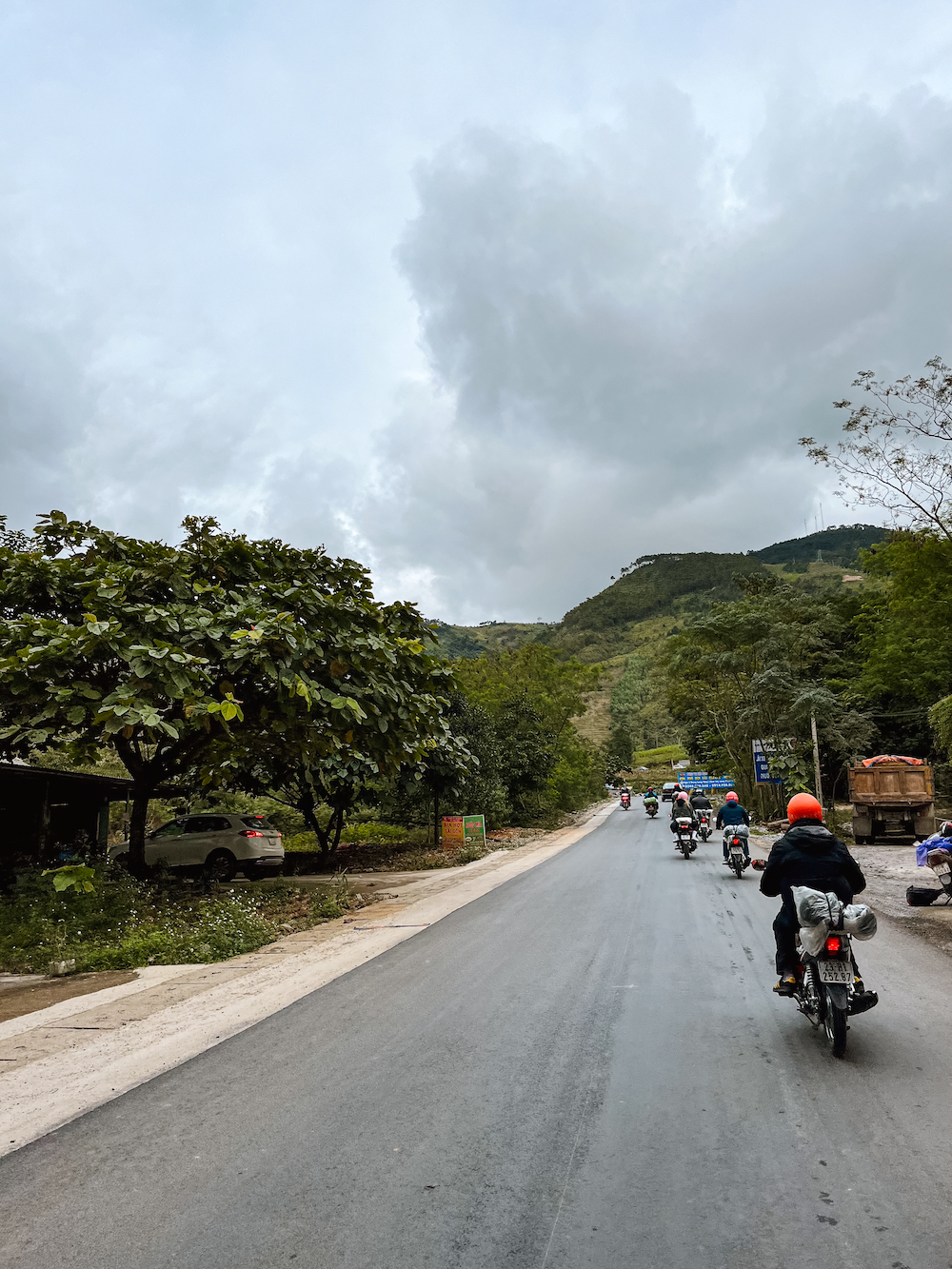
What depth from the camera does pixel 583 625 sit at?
521ft

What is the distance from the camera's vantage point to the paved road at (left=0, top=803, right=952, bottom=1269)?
10.5 feet

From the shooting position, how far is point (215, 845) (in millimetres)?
19125

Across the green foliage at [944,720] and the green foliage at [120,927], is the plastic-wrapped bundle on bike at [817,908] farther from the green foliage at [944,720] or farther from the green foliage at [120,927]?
the green foliage at [944,720]

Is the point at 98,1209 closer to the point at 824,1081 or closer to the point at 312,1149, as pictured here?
the point at 312,1149

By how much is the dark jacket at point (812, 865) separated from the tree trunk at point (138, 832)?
1148cm

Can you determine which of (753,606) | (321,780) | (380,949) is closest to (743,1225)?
(380,949)

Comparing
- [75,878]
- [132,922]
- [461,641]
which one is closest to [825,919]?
[132,922]

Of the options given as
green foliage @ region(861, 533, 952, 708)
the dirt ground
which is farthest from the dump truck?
the dirt ground

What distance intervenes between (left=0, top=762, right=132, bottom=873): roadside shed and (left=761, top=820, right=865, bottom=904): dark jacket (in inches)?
504

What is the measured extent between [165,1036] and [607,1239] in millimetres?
4310

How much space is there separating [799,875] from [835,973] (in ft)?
2.39

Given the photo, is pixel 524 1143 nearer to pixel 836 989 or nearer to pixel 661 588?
pixel 836 989

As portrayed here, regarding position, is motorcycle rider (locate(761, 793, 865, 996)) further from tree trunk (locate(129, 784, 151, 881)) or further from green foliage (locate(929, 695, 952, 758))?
green foliage (locate(929, 695, 952, 758))

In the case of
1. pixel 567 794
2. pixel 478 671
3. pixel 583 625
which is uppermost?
pixel 583 625
